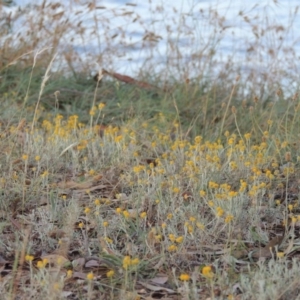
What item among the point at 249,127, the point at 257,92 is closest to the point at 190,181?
the point at 249,127

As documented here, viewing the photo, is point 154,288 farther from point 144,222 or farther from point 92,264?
point 144,222

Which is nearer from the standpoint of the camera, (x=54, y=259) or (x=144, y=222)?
(x=54, y=259)

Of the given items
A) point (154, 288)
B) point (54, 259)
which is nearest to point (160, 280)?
point (154, 288)

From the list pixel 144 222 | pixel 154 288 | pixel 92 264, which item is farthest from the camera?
pixel 144 222

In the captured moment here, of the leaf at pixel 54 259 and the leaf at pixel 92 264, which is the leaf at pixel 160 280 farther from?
the leaf at pixel 54 259

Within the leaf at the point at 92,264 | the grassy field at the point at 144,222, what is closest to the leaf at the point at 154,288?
the grassy field at the point at 144,222

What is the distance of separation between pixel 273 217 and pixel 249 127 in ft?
8.64

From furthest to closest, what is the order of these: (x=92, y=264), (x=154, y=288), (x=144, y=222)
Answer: (x=144, y=222) < (x=92, y=264) < (x=154, y=288)

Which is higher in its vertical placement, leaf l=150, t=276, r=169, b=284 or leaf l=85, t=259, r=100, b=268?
leaf l=150, t=276, r=169, b=284

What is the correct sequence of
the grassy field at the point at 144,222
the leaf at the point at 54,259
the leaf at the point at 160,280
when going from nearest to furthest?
the grassy field at the point at 144,222 < the leaf at the point at 160,280 < the leaf at the point at 54,259

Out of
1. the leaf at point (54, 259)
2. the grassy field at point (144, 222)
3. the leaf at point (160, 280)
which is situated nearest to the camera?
the grassy field at point (144, 222)

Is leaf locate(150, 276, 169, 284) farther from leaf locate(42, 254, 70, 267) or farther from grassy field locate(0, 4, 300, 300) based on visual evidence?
leaf locate(42, 254, 70, 267)

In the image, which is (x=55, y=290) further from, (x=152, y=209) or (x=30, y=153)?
(x=30, y=153)

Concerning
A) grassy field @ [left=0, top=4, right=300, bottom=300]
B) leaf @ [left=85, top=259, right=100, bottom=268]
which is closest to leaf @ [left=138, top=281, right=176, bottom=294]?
grassy field @ [left=0, top=4, right=300, bottom=300]
